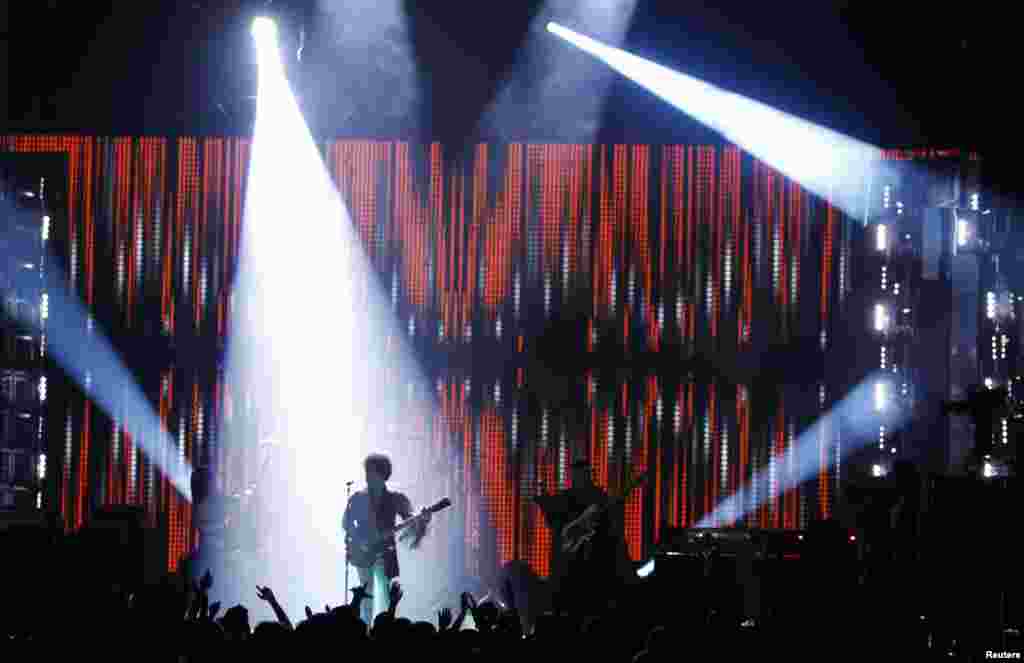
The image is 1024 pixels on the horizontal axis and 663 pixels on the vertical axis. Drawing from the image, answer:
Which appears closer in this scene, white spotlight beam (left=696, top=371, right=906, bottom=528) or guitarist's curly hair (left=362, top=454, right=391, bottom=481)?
guitarist's curly hair (left=362, top=454, right=391, bottom=481)

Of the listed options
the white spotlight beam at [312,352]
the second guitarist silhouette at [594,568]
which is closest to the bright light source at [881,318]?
the second guitarist silhouette at [594,568]

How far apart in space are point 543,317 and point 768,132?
2290 mm

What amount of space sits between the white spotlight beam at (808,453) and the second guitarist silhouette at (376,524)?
10.8 ft

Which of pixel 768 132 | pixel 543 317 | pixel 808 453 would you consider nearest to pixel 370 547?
pixel 543 317

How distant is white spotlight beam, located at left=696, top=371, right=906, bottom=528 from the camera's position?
34.1 feet

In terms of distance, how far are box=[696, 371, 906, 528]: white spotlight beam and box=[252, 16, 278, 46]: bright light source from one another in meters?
5.02

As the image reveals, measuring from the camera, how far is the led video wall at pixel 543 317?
10516 millimetres

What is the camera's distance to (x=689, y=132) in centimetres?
1005

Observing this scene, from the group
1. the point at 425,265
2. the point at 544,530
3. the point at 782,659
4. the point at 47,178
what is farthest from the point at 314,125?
the point at 782,659

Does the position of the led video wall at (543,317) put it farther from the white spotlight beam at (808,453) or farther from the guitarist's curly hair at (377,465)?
the guitarist's curly hair at (377,465)

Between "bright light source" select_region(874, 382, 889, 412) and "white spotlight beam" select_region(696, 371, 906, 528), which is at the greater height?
"bright light source" select_region(874, 382, 889, 412)

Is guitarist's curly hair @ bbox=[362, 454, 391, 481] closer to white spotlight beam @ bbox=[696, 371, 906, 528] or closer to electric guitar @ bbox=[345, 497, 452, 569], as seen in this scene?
electric guitar @ bbox=[345, 497, 452, 569]

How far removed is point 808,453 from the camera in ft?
34.4

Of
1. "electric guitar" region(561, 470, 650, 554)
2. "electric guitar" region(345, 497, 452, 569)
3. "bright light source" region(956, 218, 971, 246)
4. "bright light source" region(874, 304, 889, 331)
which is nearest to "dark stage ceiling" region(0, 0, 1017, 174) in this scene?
"bright light source" region(874, 304, 889, 331)
